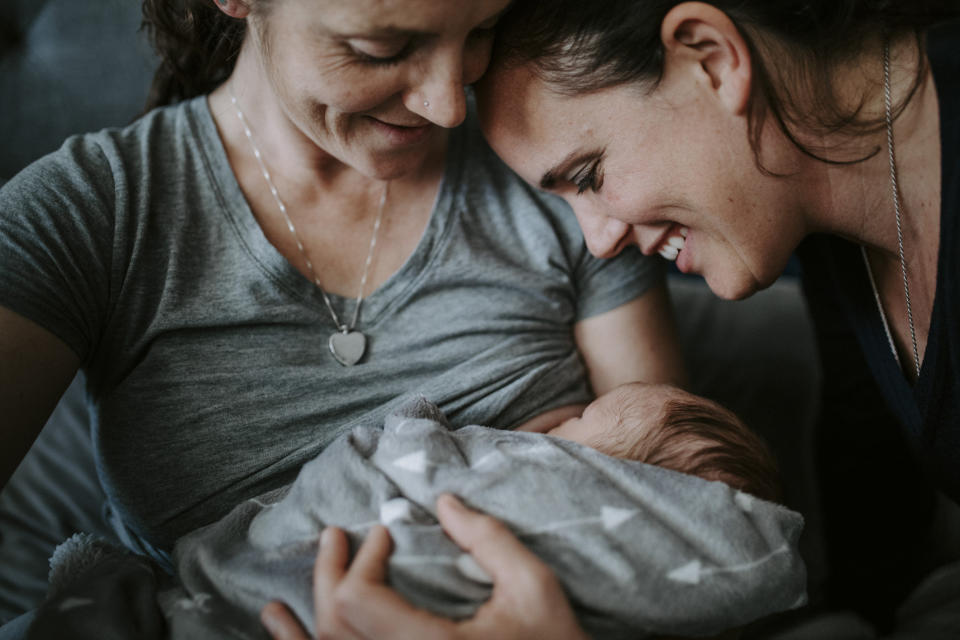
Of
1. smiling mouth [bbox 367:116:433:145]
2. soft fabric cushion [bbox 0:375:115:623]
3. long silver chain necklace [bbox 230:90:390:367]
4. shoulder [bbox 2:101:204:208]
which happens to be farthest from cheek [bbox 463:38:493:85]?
soft fabric cushion [bbox 0:375:115:623]

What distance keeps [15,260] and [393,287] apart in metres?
0.55

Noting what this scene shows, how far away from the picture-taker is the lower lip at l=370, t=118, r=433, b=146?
3.75 feet

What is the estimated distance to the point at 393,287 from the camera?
4.19 feet

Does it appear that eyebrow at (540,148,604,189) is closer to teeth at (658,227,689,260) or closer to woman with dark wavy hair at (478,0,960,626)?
woman with dark wavy hair at (478,0,960,626)

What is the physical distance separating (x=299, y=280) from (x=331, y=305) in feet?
0.22

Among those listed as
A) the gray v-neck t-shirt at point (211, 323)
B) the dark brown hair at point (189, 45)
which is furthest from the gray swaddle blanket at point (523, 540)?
the dark brown hair at point (189, 45)

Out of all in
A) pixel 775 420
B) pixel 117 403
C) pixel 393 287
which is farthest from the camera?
pixel 775 420

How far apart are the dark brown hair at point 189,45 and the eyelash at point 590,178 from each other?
0.61m

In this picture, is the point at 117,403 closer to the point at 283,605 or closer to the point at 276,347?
the point at 276,347

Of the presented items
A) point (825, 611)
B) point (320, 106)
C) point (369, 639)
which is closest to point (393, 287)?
point (320, 106)

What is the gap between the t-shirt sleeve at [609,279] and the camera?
1415mm

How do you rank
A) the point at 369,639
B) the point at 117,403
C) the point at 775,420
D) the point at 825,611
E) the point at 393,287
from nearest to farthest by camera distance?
the point at 369,639 < the point at 117,403 < the point at 393,287 < the point at 825,611 < the point at 775,420

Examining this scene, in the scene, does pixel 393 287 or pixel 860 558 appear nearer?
pixel 393 287

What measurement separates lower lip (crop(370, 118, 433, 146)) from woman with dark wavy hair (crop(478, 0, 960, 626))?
121 mm
